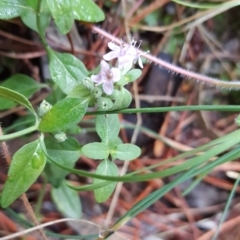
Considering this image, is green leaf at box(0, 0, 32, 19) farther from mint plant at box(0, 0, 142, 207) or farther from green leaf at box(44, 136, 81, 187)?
green leaf at box(44, 136, 81, 187)

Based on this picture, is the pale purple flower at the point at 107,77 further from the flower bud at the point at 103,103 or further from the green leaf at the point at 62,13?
the green leaf at the point at 62,13

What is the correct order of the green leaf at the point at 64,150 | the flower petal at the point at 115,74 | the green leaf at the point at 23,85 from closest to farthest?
the flower petal at the point at 115,74 < the green leaf at the point at 64,150 < the green leaf at the point at 23,85

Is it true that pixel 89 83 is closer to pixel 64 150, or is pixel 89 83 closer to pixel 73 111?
pixel 73 111

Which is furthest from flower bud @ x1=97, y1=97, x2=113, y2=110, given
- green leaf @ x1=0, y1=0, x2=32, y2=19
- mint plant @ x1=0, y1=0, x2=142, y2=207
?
green leaf @ x1=0, y1=0, x2=32, y2=19

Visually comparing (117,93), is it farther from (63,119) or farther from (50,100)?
(50,100)

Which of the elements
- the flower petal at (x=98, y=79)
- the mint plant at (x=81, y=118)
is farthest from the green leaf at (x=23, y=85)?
the flower petal at (x=98, y=79)
